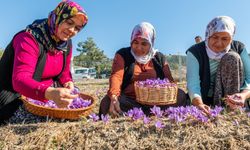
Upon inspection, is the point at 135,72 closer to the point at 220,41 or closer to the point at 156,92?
the point at 156,92

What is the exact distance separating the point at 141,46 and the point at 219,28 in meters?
0.92

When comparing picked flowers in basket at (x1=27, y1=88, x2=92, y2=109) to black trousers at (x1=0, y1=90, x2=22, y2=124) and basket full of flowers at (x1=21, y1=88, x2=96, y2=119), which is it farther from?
black trousers at (x1=0, y1=90, x2=22, y2=124)

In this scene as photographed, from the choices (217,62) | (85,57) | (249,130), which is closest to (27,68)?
(249,130)

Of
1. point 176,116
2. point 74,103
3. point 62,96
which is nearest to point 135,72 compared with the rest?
point 74,103

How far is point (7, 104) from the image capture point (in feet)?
10.3

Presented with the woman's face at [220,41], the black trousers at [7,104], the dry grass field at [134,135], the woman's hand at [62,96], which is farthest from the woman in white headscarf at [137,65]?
the woman's hand at [62,96]

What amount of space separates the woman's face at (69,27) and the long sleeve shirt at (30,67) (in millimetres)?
211

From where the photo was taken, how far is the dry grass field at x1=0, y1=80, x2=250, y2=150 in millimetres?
2373

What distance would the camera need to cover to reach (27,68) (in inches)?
104

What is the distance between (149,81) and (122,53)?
66 cm

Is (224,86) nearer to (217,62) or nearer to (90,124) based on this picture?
(217,62)

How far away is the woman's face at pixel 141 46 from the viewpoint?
3.89 metres

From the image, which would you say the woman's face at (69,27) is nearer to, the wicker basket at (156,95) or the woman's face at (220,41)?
the wicker basket at (156,95)

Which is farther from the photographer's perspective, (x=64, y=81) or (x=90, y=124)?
(x=64, y=81)
